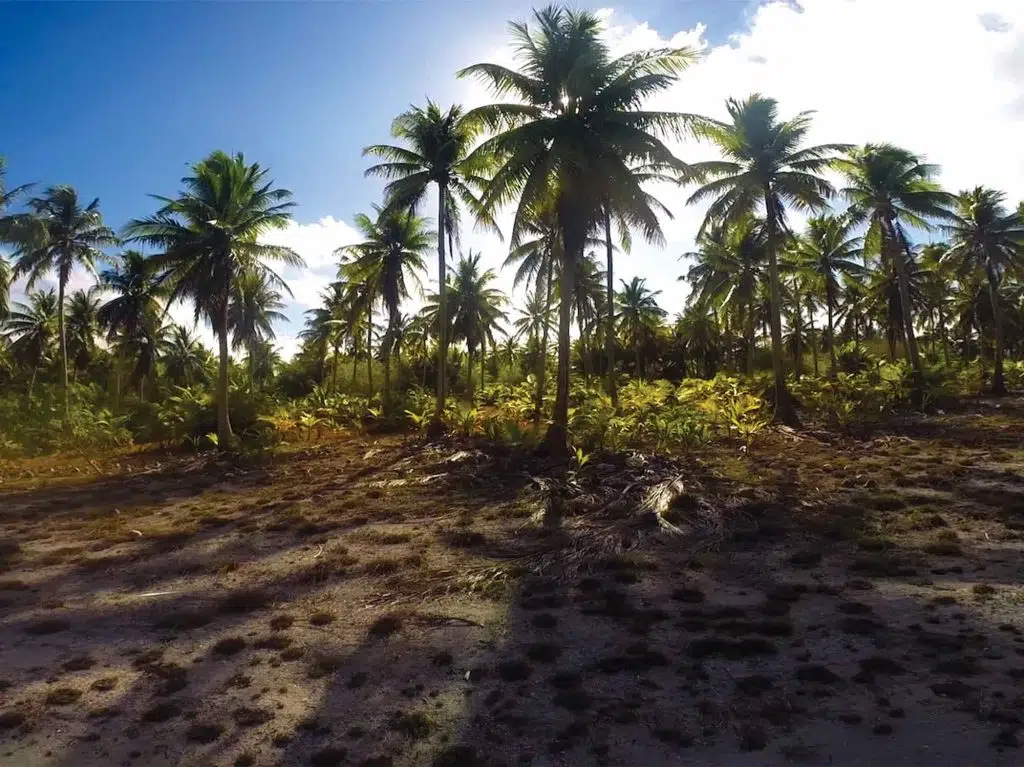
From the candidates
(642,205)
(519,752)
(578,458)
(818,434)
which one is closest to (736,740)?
(519,752)

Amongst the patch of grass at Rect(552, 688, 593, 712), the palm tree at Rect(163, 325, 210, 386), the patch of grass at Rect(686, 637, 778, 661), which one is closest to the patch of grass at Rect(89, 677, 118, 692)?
the patch of grass at Rect(552, 688, 593, 712)

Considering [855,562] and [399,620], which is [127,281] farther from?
[855,562]

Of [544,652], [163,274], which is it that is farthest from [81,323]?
[544,652]

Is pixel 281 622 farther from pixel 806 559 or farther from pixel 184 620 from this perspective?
pixel 806 559

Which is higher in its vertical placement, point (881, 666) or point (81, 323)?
point (81, 323)

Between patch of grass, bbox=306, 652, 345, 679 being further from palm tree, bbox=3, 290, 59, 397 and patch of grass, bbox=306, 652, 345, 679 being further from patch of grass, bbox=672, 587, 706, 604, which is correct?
palm tree, bbox=3, 290, 59, 397

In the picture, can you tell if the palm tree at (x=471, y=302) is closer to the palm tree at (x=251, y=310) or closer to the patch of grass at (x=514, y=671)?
the palm tree at (x=251, y=310)
